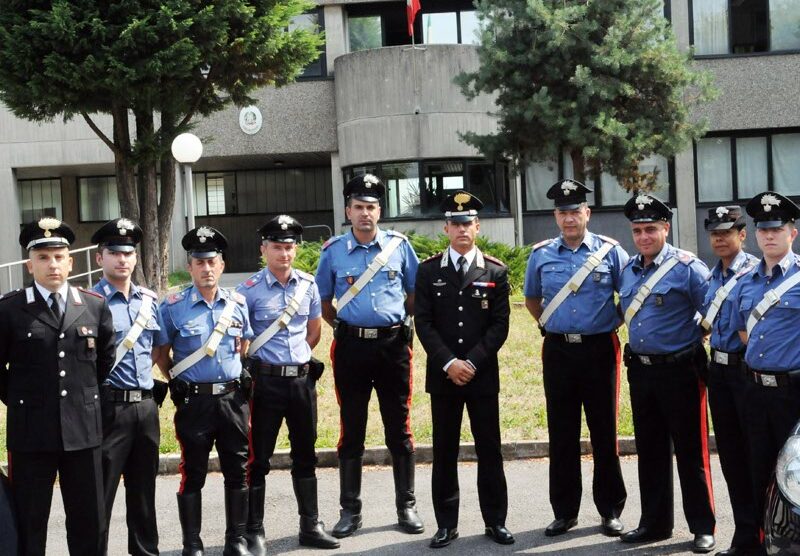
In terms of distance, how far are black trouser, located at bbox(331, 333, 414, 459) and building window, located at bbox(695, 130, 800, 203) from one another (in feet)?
57.9

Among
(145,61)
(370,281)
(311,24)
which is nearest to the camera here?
(370,281)

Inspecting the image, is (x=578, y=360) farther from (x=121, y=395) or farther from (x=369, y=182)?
(x=121, y=395)

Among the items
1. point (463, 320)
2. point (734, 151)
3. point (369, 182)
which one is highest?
point (734, 151)

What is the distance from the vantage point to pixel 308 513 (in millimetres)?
6480

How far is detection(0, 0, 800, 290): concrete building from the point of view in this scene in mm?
20875

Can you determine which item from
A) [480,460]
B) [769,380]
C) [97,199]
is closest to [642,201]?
[769,380]

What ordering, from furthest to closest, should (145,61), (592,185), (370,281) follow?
1. (592,185)
2. (145,61)
3. (370,281)

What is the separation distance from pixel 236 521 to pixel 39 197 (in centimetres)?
2275

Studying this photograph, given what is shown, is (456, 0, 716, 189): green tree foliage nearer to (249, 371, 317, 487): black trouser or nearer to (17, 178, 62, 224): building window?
(249, 371, 317, 487): black trouser

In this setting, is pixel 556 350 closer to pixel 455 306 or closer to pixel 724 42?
pixel 455 306

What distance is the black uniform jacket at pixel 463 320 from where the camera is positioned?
250 inches

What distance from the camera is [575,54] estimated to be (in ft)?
57.9

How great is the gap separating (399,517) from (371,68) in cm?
1552

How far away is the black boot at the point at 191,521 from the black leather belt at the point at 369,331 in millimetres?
1475
